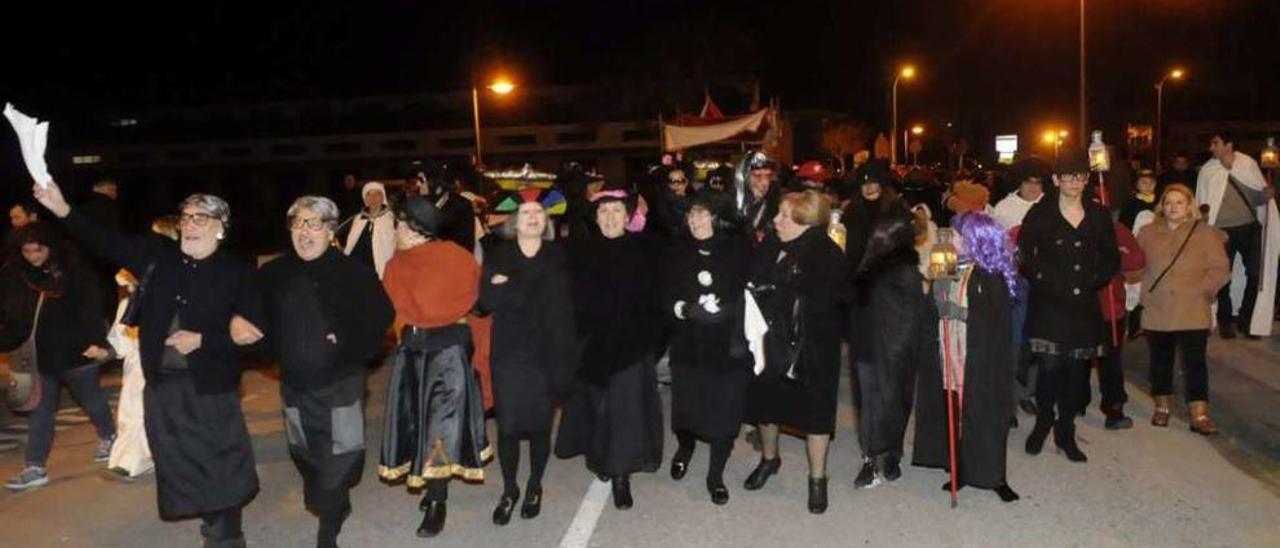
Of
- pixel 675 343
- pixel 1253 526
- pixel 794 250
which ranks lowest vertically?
pixel 1253 526

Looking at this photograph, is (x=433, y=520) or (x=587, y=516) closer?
(x=433, y=520)

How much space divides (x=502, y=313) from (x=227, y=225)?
1451mm

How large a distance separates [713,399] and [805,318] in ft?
2.31

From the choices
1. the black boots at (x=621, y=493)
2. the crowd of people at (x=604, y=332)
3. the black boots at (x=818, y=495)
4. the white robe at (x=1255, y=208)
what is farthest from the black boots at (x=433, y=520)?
the white robe at (x=1255, y=208)

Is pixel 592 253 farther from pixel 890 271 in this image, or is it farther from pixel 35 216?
pixel 35 216

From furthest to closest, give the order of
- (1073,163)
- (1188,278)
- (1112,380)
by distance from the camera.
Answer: (1112,380) → (1188,278) → (1073,163)

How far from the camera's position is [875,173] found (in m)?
8.26

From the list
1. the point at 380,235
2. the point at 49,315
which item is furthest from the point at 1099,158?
the point at 49,315

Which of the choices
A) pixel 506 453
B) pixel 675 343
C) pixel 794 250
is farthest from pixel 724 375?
pixel 506 453

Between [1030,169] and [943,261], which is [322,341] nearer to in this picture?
[943,261]

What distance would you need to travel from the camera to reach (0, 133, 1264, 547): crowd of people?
17.3 feet

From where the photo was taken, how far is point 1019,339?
8.16 metres

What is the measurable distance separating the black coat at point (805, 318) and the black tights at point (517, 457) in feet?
4.28

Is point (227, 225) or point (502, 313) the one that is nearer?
point (227, 225)
